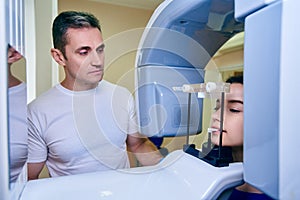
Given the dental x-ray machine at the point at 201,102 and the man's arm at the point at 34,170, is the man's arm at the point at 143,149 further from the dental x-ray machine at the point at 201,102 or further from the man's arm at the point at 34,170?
the man's arm at the point at 34,170

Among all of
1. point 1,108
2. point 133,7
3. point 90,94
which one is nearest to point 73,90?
point 90,94

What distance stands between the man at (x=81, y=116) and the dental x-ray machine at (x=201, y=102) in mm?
149

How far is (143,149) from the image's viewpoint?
0.92 meters

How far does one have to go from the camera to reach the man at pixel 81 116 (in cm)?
78

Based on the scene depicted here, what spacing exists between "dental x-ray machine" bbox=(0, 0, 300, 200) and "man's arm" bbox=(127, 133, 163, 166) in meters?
0.13

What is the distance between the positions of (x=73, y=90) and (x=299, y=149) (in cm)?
73

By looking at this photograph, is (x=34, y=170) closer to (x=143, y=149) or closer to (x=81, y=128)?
(x=81, y=128)

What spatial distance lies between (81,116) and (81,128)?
0.14 ft

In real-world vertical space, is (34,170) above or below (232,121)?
below

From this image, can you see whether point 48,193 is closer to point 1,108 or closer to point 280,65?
point 1,108

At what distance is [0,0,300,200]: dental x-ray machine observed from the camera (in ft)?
1.00

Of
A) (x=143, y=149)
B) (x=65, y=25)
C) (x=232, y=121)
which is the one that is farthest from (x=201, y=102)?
(x=65, y=25)

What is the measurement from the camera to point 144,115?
0.73 m

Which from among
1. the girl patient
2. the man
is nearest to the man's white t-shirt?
the man
